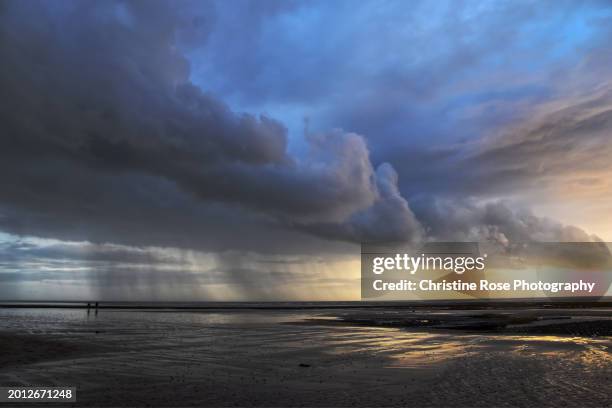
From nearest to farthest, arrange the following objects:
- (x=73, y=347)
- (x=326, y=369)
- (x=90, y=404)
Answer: (x=90, y=404) < (x=326, y=369) < (x=73, y=347)

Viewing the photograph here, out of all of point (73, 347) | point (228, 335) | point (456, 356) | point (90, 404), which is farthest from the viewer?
point (228, 335)

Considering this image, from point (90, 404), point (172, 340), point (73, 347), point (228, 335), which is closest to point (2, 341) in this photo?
point (73, 347)

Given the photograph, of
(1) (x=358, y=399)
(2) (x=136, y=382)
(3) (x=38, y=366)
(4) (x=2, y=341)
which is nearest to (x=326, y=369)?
(1) (x=358, y=399)

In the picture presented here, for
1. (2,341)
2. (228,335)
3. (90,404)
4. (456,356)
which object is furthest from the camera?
(228,335)

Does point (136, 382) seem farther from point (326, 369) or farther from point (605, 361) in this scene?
point (605, 361)

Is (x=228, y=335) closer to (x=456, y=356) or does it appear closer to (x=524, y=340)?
(x=456, y=356)

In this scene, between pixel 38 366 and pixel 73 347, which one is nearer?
pixel 38 366

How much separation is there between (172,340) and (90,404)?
23.9 m

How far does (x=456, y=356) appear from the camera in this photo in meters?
29.8

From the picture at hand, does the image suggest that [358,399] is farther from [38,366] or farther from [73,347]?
[73,347]

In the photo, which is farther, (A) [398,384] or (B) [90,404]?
(A) [398,384]

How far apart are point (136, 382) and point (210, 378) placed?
3.37 m

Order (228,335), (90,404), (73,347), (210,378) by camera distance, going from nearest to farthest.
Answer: (90,404)
(210,378)
(73,347)
(228,335)

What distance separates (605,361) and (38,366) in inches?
1298
